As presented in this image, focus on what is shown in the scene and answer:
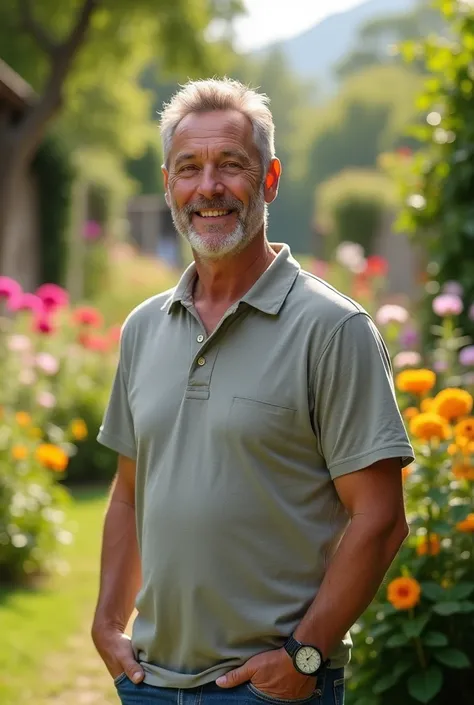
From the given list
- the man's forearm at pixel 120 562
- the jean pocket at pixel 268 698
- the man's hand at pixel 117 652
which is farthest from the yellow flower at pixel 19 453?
the jean pocket at pixel 268 698

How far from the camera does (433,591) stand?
3447mm

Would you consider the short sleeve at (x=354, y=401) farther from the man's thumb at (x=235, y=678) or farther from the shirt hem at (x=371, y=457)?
the man's thumb at (x=235, y=678)

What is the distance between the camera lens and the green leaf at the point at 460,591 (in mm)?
3418

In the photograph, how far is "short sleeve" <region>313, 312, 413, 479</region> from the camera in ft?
7.21

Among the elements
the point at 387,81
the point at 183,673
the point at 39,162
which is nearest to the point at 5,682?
the point at 183,673

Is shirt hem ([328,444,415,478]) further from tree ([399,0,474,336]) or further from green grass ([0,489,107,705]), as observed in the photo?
tree ([399,0,474,336])

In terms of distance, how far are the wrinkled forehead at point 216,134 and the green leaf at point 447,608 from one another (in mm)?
1611

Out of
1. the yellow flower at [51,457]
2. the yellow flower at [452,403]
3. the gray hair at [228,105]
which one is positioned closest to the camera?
the gray hair at [228,105]

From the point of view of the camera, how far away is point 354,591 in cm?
220

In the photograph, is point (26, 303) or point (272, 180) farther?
point (26, 303)

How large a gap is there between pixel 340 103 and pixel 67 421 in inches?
3490

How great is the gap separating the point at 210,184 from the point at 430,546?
1753mm

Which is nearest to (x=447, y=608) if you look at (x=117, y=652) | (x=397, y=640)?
(x=397, y=640)

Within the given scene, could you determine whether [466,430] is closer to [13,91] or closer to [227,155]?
[227,155]
